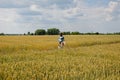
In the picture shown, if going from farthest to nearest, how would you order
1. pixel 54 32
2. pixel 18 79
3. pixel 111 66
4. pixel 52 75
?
pixel 54 32 → pixel 111 66 → pixel 52 75 → pixel 18 79

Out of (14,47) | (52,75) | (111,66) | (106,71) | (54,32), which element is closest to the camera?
(52,75)

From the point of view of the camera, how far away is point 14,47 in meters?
28.8

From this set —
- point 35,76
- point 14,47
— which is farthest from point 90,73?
point 14,47

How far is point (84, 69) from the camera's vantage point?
39.8 feet

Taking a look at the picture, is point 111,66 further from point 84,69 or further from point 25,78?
point 25,78

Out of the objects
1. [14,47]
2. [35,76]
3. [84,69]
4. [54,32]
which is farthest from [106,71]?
[54,32]

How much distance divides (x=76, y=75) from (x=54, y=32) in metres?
93.9

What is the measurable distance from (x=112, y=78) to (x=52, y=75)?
7.38ft

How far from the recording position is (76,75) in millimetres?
10656

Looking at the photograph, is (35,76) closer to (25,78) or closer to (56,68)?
(25,78)

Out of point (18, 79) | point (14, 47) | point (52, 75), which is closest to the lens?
point (18, 79)

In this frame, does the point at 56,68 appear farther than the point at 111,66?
No

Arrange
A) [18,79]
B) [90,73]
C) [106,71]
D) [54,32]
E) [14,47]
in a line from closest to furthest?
[18,79], [90,73], [106,71], [14,47], [54,32]

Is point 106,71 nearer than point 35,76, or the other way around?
point 35,76
